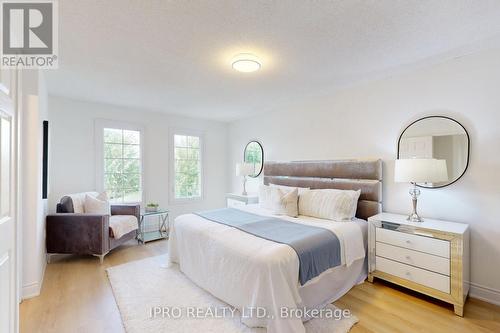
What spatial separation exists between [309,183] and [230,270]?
208 cm

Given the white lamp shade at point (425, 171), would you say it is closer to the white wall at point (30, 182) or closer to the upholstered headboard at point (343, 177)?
the upholstered headboard at point (343, 177)

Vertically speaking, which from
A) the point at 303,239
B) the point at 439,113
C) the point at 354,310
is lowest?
the point at 354,310

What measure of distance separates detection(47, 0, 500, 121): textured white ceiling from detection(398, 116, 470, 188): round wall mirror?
72 centimetres

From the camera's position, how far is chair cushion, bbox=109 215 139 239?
342 cm

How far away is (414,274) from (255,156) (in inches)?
133

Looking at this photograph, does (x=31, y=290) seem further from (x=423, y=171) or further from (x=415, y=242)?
(x=423, y=171)

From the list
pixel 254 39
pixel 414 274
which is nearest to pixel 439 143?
pixel 414 274

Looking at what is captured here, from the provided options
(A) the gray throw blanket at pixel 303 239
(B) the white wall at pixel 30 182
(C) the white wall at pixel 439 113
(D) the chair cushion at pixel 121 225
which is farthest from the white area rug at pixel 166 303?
(C) the white wall at pixel 439 113

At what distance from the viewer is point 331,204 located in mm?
2896

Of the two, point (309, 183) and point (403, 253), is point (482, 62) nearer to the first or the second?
point (403, 253)

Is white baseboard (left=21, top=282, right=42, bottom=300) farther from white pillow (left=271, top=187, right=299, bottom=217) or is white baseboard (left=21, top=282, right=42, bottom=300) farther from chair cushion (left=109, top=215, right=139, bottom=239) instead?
white pillow (left=271, top=187, right=299, bottom=217)

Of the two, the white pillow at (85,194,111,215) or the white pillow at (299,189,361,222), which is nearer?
the white pillow at (299,189,361,222)

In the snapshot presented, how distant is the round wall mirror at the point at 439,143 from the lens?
2.48 metres

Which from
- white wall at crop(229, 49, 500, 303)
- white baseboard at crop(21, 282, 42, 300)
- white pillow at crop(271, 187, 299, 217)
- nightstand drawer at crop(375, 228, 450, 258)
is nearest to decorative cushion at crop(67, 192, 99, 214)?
white baseboard at crop(21, 282, 42, 300)
